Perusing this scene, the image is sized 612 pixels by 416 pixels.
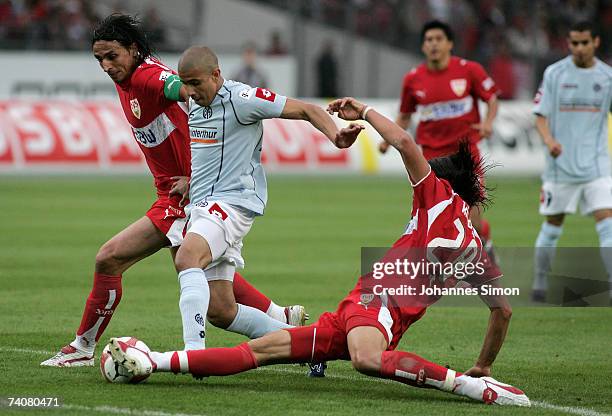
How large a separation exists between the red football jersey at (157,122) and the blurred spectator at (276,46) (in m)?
22.1

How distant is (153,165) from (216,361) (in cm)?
183

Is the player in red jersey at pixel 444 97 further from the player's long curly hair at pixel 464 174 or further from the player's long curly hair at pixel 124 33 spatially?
the player's long curly hair at pixel 464 174

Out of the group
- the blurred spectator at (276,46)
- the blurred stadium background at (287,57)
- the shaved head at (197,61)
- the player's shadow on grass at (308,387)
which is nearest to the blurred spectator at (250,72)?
the blurred stadium background at (287,57)

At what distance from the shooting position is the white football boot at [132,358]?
6.50 meters

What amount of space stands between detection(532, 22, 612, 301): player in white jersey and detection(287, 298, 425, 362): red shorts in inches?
183

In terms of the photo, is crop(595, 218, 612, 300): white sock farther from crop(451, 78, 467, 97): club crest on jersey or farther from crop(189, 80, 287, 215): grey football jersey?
crop(189, 80, 287, 215): grey football jersey

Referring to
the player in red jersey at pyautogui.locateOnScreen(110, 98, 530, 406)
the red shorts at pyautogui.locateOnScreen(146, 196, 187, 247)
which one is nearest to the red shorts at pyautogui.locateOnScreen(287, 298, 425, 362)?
the player in red jersey at pyautogui.locateOnScreen(110, 98, 530, 406)

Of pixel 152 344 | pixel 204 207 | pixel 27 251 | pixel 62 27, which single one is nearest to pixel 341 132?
pixel 204 207

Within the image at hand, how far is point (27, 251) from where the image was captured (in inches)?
542

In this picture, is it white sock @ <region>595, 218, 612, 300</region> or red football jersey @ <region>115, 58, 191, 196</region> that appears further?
white sock @ <region>595, 218, 612, 300</region>

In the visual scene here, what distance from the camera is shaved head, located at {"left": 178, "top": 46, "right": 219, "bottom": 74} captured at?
6961 mm

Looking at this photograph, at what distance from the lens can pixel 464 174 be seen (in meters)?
6.84

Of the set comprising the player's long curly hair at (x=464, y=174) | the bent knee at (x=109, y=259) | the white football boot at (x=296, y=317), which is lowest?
the white football boot at (x=296, y=317)

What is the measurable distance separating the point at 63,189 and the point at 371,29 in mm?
12233
